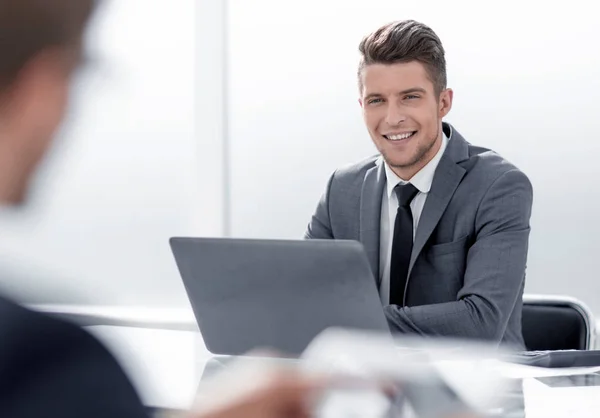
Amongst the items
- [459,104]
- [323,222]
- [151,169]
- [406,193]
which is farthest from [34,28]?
[151,169]

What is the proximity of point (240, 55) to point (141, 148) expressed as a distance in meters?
0.76

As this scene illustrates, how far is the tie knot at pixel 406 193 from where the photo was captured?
2.38 m

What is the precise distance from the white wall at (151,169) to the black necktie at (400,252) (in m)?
2.12

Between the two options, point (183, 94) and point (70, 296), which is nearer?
point (70, 296)

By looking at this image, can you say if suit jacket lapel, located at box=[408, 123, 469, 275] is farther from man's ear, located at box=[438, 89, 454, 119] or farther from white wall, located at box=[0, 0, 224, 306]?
white wall, located at box=[0, 0, 224, 306]

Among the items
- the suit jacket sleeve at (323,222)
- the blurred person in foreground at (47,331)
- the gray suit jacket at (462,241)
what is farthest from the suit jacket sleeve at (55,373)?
the suit jacket sleeve at (323,222)

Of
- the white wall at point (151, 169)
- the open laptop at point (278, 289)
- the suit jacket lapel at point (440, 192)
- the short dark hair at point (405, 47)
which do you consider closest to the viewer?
the open laptop at point (278, 289)

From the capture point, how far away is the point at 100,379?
0.47 metres

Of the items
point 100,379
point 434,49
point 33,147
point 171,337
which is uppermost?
point 434,49

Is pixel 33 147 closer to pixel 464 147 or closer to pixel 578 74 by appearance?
pixel 464 147

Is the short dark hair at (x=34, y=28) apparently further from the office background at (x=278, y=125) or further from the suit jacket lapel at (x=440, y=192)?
the office background at (x=278, y=125)

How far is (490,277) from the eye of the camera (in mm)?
2189

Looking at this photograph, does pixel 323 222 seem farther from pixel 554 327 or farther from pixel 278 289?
pixel 278 289

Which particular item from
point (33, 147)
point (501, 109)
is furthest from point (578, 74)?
point (33, 147)
